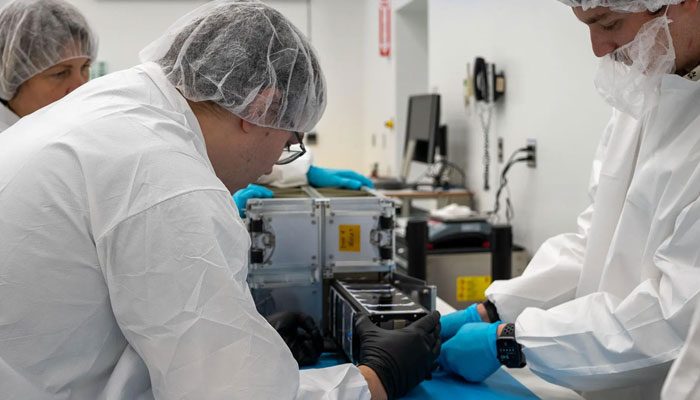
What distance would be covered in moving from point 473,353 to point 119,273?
79 cm

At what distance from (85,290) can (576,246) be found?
1.16 meters

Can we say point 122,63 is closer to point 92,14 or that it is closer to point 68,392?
point 92,14

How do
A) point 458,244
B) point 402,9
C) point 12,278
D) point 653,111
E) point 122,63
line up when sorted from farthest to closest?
point 122,63, point 402,9, point 458,244, point 653,111, point 12,278

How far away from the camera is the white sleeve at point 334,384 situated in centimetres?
102

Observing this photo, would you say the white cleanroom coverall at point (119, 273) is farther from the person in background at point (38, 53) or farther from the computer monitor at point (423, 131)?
the computer monitor at point (423, 131)

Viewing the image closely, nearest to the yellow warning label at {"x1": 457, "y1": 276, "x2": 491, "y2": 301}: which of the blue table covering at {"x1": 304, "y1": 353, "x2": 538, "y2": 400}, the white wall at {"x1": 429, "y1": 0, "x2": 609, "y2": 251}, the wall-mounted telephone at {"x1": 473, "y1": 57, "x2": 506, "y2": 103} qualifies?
the white wall at {"x1": 429, "y1": 0, "x2": 609, "y2": 251}

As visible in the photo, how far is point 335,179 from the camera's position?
1.86 meters

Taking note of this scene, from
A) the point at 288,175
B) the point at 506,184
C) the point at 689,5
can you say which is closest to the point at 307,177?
the point at 288,175

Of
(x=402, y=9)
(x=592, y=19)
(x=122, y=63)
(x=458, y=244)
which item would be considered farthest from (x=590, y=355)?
(x=122, y=63)

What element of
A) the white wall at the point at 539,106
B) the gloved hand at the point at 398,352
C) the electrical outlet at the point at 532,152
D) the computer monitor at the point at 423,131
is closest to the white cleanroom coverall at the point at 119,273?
the gloved hand at the point at 398,352

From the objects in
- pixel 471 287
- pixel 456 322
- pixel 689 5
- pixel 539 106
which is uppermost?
pixel 689 5

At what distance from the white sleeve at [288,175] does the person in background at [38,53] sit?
0.67 meters

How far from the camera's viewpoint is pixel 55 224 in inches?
32.3

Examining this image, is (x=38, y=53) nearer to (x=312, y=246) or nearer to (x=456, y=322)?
(x=312, y=246)
